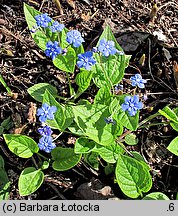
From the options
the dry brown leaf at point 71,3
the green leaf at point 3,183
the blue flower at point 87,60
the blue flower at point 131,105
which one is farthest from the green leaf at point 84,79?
the dry brown leaf at point 71,3

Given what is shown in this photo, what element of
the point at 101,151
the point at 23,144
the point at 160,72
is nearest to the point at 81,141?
the point at 101,151

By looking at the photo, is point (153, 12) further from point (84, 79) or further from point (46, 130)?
point (46, 130)

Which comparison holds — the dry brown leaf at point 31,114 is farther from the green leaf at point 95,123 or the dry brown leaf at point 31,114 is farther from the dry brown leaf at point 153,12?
the dry brown leaf at point 153,12

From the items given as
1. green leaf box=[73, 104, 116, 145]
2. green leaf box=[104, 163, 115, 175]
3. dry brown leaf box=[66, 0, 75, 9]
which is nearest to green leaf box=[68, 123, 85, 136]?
green leaf box=[73, 104, 116, 145]

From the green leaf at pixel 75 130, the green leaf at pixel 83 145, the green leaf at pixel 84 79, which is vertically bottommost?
the green leaf at pixel 83 145

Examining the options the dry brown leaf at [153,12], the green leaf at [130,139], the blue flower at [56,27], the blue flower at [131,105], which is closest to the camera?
the blue flower at [131,105]

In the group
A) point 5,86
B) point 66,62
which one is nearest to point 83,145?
point 66,62
